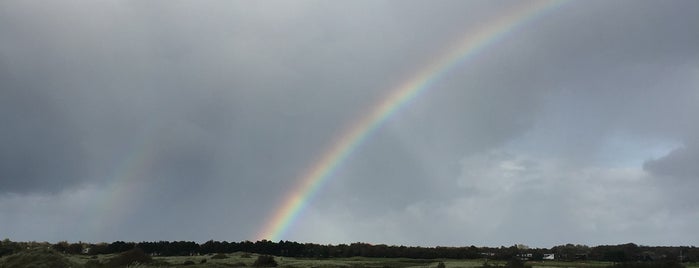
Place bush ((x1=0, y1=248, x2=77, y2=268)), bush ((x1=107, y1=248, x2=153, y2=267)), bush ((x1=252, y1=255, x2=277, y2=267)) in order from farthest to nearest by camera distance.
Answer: bush ((x1=252, y1=255, x2=277, y2=267)) < bush ((x1=107, y1=248, x2=153, y2=267)) < bush ((x1=0, y1=248, x2=77, y2=268))

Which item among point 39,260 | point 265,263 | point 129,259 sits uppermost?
point 129,259

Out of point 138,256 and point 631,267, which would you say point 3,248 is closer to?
point 138,256

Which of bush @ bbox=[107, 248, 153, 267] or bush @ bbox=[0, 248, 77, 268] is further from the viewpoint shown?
bush @ bbox=[107, 248, 153, 267]

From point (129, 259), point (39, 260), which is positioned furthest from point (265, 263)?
point (39, 260)

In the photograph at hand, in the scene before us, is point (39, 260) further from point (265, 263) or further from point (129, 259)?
point (265, 263)

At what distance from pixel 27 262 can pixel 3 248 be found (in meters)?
88.6

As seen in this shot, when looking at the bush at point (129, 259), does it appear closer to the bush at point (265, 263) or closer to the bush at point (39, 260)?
the bush at point (265, 263)

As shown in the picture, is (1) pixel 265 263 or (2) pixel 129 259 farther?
(1) pixel 265 263

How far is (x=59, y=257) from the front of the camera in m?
76.8

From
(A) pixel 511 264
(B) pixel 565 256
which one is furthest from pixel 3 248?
(B) pixel 565 256

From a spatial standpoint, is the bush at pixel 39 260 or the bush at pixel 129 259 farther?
the bush at pixel 129 259

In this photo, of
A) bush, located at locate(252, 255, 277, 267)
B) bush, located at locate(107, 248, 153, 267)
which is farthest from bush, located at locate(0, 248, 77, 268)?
bush, located at locate(252, 255, 277, 267)

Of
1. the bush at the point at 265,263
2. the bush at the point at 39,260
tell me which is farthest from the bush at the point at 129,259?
the bush at the point at 39,260

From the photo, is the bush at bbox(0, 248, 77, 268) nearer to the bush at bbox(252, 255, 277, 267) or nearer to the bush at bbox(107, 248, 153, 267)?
the bush at bbox(107, 248, 153, 267)
